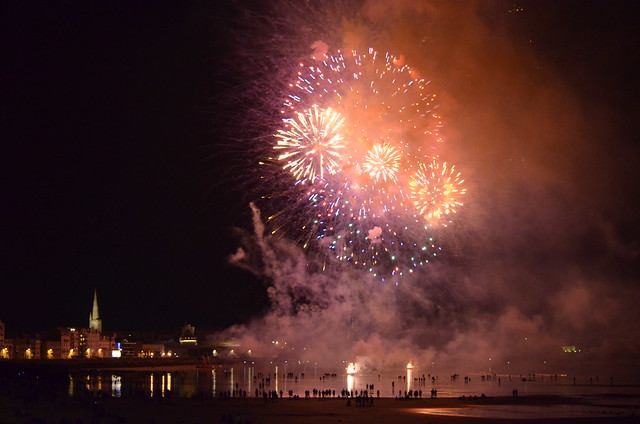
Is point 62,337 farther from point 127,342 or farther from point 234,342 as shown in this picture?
point 234,342

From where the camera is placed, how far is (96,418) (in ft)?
123

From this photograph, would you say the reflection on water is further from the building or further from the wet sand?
the building

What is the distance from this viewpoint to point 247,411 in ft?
143

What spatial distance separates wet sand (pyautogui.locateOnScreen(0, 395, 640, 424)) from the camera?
38312 millimetres

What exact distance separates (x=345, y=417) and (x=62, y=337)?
133814 millimetres

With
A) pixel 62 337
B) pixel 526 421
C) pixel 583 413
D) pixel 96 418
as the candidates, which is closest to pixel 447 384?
pixel 583 413

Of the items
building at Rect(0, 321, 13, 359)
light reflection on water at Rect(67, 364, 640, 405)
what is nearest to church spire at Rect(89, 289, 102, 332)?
building at Rect(0, 321, 13, 359)

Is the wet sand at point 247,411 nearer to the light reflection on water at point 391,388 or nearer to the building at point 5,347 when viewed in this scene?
the light reflection on water at point 391,388

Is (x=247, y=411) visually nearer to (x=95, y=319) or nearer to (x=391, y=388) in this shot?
(x=391, y=388)

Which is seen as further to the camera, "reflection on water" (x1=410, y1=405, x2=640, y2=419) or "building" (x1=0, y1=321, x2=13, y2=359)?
"building" (x1=0, y1=321, x2=13, y2=359)

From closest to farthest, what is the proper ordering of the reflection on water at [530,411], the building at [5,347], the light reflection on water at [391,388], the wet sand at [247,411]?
the wet sand at [247,411]
the reflection on water at [530,411]
the light reflection on water at [391,388]
the building at [5,347]

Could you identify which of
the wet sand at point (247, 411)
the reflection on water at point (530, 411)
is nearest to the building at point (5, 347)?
the wet sand at point (247, 411)

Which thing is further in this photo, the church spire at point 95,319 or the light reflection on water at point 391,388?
the church spire at point 95,319

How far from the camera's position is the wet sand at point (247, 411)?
38.3m
